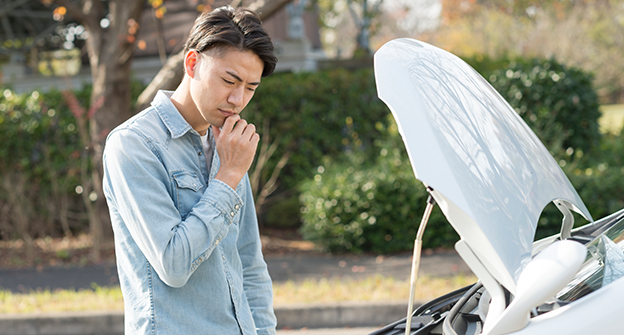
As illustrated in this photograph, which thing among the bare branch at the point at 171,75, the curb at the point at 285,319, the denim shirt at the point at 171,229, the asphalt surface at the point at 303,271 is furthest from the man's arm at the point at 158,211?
the bare branch at the point at 171,75

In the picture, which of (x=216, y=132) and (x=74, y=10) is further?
(x=74, y=10)

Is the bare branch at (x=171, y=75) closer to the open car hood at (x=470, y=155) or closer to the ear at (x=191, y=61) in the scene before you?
the ear at (x=191, y=61)

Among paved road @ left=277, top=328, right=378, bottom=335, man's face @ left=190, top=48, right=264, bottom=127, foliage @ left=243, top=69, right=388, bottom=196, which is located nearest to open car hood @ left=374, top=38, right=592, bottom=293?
man's face @ left=190, top=48, right=264, bottom=127

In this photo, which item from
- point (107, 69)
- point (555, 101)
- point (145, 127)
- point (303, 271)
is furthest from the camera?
point (555, 101)

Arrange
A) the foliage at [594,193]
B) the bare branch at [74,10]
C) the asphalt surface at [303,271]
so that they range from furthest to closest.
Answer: the bare branch at [74,10] → the foliage at [594,193] → the asphalt surface at [303,271]

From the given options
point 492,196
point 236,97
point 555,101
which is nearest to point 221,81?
point 236,97

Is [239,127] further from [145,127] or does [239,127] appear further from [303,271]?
[303,271]

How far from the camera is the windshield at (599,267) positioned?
4.97 feet

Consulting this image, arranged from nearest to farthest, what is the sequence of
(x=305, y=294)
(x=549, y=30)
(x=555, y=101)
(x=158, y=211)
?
(x=158, y=211)
(x=305, y=294)
(x=555, y=101)
(x=549, y=30)

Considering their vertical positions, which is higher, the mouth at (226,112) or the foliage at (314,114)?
the mouth at (226,112)

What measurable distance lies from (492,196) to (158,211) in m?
0.82

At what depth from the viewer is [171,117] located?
1705mm

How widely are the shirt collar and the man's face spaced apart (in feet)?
0.21

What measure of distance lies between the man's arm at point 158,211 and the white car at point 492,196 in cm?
57
